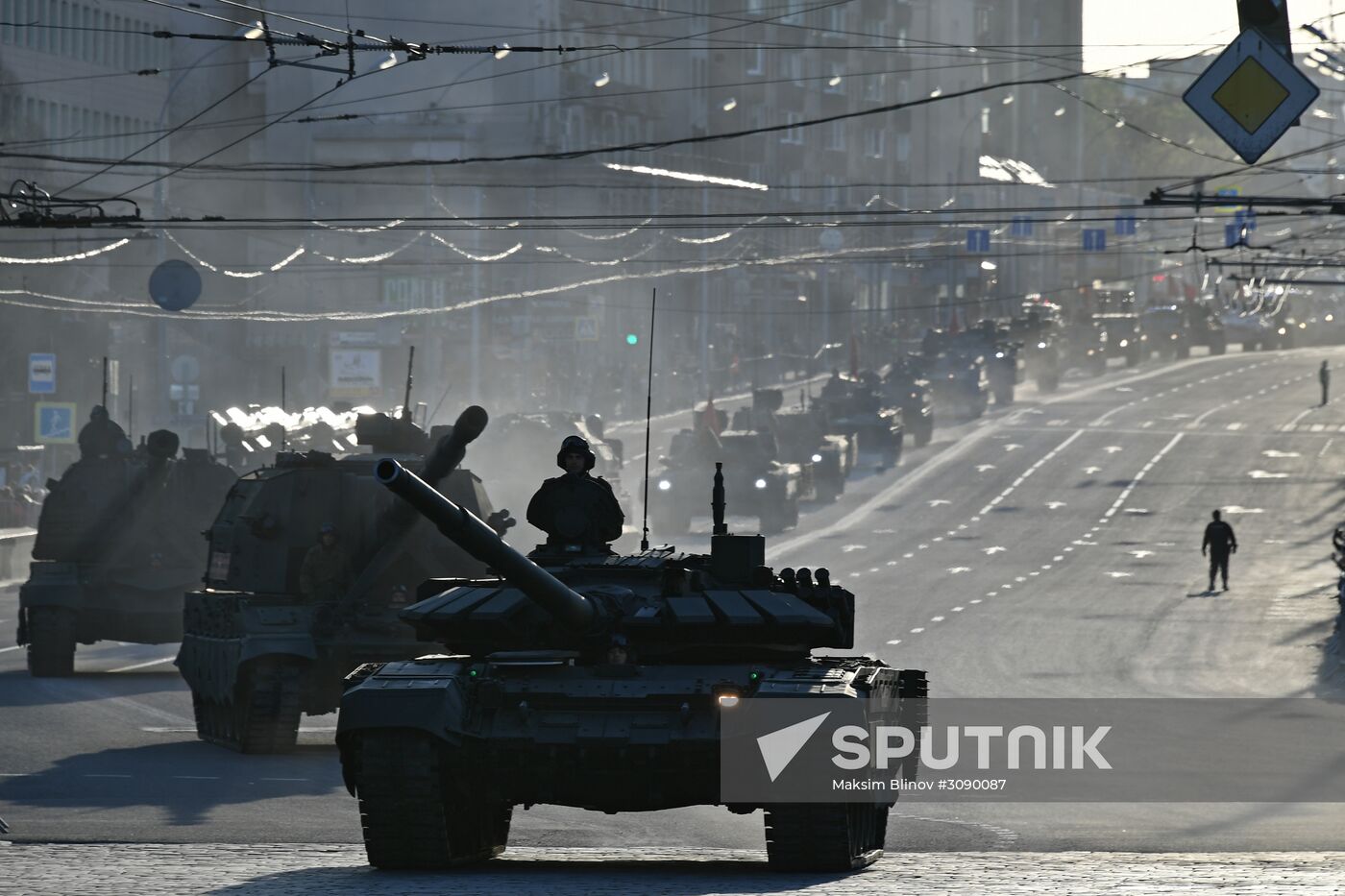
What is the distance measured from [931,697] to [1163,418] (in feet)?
177

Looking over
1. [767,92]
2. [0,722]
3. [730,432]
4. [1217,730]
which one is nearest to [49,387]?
[730,432]

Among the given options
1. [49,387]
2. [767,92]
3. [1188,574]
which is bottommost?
[1188,574]

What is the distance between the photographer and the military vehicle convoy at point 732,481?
181 feet

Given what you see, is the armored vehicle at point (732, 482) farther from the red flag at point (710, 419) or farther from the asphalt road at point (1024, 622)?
the asphalt road at point (1024, 622)

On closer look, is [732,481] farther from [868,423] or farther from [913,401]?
[913,401]

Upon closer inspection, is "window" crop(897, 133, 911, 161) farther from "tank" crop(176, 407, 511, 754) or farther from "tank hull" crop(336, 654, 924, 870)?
"tank hull" crop(336, 654, 924, 870)

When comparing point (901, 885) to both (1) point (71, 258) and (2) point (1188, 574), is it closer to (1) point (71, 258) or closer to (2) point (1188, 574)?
(2) point (1188, 574)

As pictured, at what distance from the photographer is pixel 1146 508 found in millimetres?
59656

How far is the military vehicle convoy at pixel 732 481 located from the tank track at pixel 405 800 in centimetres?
4035

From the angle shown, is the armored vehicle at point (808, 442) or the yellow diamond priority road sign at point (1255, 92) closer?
the yellow diamond priority road sign at point (1255, 92)

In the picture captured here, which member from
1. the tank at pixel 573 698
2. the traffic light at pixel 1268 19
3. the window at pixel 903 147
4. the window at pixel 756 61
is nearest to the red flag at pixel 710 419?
the tank at pixel 573 698

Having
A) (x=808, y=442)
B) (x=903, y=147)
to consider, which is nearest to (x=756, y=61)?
(x=903, y=147)

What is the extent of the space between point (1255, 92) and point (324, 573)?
11.2 meters

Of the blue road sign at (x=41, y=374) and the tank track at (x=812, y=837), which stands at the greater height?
the blue road sign at (x=41, y=374)
